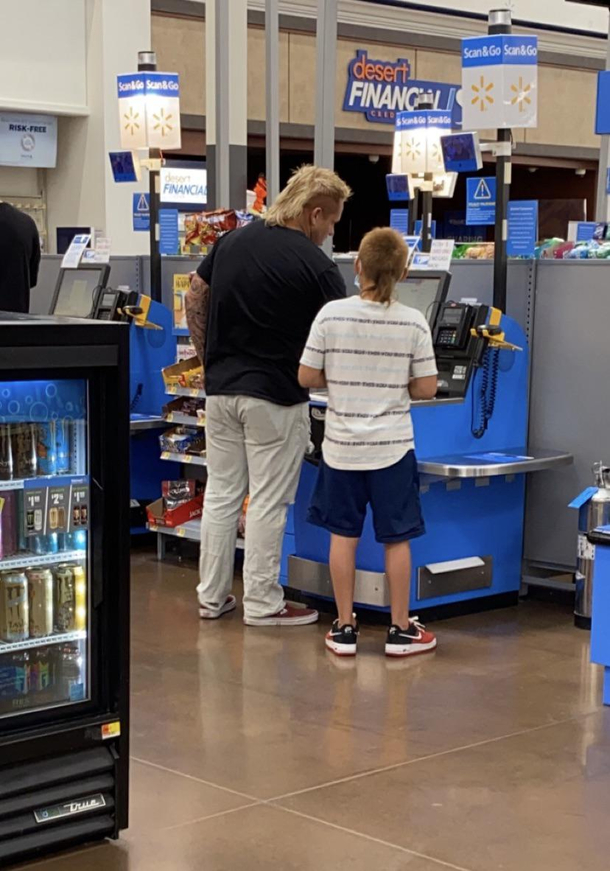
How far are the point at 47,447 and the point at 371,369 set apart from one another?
1782 millimetres

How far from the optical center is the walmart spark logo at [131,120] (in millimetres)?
7488

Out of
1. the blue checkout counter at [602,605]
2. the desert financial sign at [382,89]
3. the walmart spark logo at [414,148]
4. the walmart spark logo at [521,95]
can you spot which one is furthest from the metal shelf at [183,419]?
the desert financial sign at [382,89]

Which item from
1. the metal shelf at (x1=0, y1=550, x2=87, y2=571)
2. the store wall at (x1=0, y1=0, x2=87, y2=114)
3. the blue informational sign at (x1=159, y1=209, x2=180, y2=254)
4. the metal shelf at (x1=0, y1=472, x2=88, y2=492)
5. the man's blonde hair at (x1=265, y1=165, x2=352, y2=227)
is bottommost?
the metal shelf at (x1=0, y1=550, x2=87, y2=571)

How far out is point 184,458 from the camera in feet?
21.9

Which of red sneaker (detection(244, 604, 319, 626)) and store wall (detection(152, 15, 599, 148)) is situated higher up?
store wall (detection(152, 15, 599, 148))

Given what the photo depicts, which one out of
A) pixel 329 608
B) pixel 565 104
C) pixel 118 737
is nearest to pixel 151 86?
pixel 329 608

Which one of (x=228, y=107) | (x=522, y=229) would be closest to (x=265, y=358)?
(x=522, y=229)

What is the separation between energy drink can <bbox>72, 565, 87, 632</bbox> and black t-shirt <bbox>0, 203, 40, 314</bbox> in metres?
3.07

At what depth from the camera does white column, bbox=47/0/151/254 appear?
A: 12312 millimetres

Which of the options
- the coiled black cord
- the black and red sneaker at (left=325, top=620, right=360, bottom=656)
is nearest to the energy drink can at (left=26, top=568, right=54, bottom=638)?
the black and red sneaker at (left=325, top=620, right=360, bottom=656)

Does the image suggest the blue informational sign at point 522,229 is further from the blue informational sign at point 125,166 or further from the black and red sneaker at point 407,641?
the blue informational sign at point 125,166

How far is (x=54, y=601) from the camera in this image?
340 centimetres

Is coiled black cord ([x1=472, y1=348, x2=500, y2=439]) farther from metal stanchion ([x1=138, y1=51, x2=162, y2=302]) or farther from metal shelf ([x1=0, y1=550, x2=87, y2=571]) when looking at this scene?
metal shelf ([x1=0, y1=550, x2=87, y2=571])

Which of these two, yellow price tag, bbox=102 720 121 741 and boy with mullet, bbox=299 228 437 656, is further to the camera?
boy with mullet, bbox=299 228 437 656
